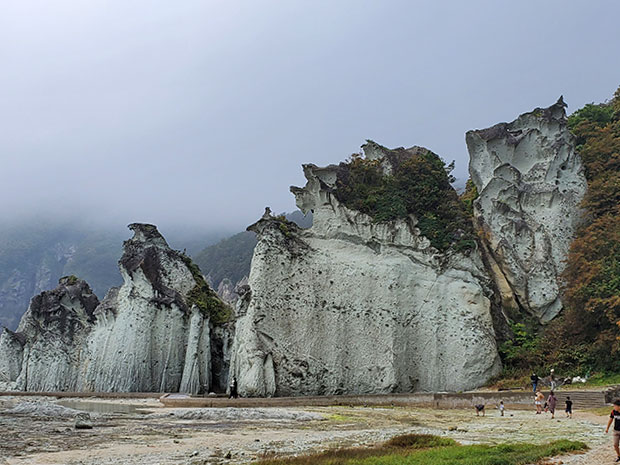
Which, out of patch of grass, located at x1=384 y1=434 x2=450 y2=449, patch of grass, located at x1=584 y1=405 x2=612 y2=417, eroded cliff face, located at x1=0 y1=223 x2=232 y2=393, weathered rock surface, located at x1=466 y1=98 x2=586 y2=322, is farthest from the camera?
eroded cliff face, located at x1=0 y1=223 x2=232 y2=393

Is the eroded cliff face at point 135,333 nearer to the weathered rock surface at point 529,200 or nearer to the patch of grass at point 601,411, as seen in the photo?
the weathered rock surface at point 529,200

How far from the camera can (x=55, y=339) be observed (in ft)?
150

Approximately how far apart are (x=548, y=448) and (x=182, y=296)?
116ft

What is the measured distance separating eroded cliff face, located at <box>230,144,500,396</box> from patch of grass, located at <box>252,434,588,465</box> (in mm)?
20005

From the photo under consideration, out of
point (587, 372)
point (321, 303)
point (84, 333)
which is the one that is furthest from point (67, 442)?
point (84, 333)

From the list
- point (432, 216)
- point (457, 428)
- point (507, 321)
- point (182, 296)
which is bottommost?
point (457, 428)

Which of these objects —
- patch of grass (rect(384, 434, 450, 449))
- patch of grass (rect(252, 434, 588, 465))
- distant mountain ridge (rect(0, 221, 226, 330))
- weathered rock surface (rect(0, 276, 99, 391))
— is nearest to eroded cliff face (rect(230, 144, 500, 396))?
patch of grass (rect(384, 434, 450, 449))

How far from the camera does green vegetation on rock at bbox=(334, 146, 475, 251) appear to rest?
34000 mm

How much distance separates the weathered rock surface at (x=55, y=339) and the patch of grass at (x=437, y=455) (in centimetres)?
4126

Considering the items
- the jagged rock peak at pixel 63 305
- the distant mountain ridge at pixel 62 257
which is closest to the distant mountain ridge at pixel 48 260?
the distant mountain ridge at pixel 62 257

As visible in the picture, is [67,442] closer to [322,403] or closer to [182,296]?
[322,403]

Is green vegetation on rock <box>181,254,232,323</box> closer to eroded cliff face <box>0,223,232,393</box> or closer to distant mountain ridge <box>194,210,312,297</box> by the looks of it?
eroded cliff face <box>0,223,232,393</box>

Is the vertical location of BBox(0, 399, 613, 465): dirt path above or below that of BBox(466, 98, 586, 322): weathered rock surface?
below

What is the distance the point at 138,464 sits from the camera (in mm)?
9359
